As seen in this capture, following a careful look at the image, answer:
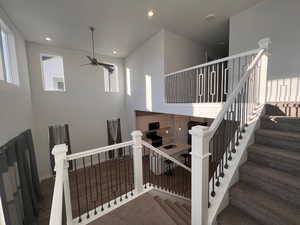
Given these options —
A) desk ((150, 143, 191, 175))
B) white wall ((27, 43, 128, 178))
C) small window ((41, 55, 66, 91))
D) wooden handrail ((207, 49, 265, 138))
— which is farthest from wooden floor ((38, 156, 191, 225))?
small window ((41, 55, 66, 91))

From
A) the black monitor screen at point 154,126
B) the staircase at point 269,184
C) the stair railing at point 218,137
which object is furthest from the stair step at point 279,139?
the black monitor screen at point 154,126

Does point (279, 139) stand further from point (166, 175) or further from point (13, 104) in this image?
point (13, 104)

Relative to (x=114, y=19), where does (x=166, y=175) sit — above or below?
below

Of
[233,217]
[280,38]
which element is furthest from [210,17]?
[233,217]

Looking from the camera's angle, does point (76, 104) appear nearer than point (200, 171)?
No

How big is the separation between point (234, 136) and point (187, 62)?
4.21 m

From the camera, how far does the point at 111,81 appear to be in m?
6.88

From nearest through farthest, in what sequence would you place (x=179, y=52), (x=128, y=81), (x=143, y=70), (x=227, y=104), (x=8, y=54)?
(x=227, y=104)
(x=8, y=54)
(x=179, y=52)
(x=143, y=70)
(x=128, y=81)

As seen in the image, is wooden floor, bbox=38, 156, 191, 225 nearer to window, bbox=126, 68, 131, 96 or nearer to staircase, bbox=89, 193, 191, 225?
staircase, bbox=89, 193, 191, 225

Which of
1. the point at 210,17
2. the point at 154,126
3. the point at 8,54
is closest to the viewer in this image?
the point at 8,54

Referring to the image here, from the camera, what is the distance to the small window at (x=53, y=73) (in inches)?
205

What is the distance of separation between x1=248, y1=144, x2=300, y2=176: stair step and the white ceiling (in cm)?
372

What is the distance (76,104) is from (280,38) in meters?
6.76

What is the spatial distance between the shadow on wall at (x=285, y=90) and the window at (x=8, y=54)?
20.3ft
